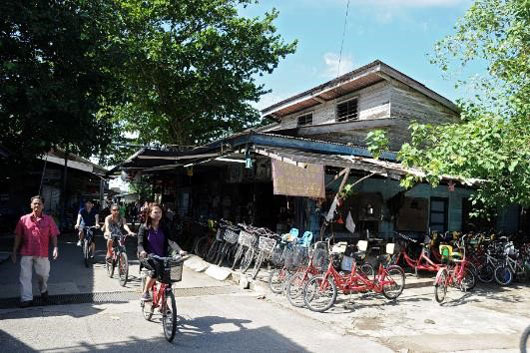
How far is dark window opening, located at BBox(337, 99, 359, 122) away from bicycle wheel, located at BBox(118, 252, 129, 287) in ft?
37.6

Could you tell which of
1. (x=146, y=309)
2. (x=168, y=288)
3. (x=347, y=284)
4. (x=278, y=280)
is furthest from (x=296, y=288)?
(x=168, y=288)

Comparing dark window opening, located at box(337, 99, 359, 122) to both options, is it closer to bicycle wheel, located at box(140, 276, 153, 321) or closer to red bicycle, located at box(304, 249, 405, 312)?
red bicycle, located at box(304, 249, 405, 312)

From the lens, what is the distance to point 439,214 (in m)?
15.8

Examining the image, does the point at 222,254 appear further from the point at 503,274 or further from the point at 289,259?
the point at 503,274

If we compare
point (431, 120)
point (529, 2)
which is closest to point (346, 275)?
point (529, 2)

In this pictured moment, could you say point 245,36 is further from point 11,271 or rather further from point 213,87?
point 11,271

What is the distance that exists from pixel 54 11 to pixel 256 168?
7927mm

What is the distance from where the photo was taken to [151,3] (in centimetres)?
2253

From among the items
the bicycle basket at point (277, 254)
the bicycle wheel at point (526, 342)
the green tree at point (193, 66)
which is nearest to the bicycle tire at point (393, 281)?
the bicycle basket at point (277, 254)

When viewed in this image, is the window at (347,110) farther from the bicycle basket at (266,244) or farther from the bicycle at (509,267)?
the bicycle basket at (266,244)

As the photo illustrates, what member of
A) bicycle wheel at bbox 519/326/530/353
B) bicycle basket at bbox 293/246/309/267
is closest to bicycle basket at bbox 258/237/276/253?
bicycle basket at bbox 293/246/309/267

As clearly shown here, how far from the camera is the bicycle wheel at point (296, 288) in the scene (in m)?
8.64

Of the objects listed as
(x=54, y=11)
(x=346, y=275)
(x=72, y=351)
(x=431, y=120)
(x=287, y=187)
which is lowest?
(x=72, y=351)

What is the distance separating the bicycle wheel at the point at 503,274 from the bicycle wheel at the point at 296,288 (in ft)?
22.9
